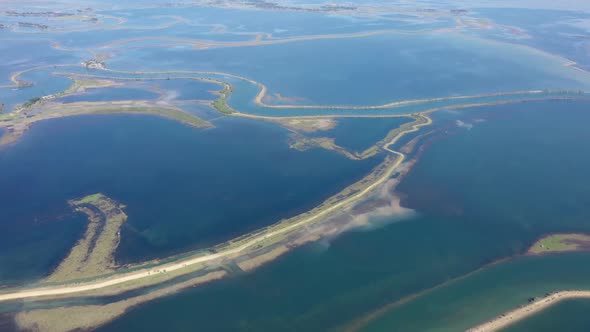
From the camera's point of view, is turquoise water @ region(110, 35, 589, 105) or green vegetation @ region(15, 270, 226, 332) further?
turquoise water @ region(110, 35, 589, 105)

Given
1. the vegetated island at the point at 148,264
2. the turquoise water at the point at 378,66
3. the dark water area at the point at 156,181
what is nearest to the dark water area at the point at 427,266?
the vegetated island at the point at 148,264

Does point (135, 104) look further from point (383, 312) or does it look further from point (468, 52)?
point (468, 52)

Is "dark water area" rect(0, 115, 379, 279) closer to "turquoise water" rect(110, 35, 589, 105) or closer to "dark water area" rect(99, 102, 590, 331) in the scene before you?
"dark water area" rect(99, 102, 590, 331)

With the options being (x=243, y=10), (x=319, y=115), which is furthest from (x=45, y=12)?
(x=319, y=115)

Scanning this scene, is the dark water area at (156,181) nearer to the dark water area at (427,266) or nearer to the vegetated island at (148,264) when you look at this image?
the vegetated island at (148,264)

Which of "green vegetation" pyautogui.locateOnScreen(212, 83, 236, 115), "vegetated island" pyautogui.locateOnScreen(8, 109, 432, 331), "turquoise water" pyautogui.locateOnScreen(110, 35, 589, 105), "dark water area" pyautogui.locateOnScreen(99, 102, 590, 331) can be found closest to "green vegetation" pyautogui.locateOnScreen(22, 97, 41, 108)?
"turquoise water" pyautogui.locateOnScreen(110, 35, 589, 105)

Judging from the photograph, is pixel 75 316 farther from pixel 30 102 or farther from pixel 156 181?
pixel 30 102
